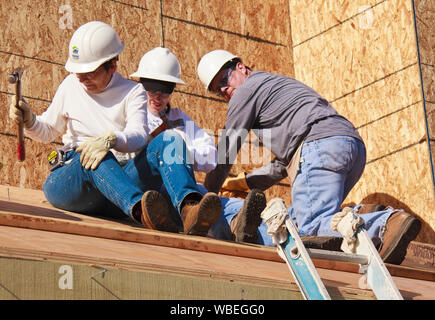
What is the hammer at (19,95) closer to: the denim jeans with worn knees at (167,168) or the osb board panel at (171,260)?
the denim jeans with worn knees at (167,168)

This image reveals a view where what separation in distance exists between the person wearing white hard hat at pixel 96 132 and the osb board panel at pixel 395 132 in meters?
2.59

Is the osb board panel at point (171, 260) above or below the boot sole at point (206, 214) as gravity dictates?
below

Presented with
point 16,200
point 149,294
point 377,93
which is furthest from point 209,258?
point 377,93

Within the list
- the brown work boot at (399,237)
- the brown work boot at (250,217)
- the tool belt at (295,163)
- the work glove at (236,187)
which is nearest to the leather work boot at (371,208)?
the tool belt at (295,163)

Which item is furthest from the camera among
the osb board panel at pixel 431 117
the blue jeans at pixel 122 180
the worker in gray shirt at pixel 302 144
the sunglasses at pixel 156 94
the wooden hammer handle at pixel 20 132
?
the osb board panel at pixel 431 117

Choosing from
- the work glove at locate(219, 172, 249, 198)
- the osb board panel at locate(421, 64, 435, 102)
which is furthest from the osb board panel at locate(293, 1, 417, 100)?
the work glove at locate(219, 172, 249, 198)

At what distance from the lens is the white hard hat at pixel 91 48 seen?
4.59 metres

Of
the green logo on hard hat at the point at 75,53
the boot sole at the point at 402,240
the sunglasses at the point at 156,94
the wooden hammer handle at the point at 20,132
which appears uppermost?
the sunglasses at the point at 156,94

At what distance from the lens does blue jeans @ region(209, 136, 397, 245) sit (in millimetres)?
4422

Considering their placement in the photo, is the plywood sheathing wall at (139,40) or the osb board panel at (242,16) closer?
the plywood sheathing wall at (139,40)

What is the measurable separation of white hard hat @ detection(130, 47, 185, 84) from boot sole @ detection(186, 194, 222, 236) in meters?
1.70

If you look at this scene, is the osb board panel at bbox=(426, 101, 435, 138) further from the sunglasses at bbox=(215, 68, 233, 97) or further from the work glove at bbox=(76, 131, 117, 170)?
the work glove at bbox=(76, 131, 117, 170)

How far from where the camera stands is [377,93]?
6.67 metres
